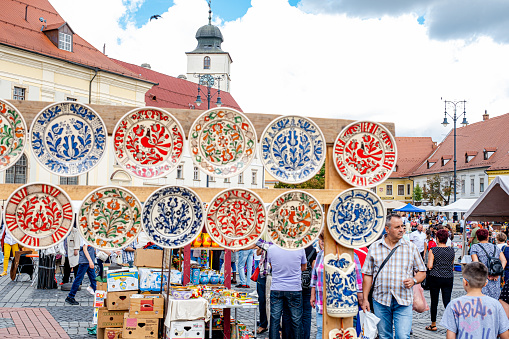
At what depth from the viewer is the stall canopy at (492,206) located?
9.99m

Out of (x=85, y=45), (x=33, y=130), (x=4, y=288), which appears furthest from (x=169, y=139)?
(x=85, y=45)

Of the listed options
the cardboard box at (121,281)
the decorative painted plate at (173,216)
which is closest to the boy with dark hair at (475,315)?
the decorative painted plate at (173,216)

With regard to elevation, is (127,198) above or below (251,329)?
above

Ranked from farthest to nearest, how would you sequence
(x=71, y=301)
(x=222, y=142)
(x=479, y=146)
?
(x=479, y=146) → (x=71, y=301) → (x=222, y=142)

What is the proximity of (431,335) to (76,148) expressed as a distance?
636 cm

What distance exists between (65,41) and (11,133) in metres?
33.0

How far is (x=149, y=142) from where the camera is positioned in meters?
4.31

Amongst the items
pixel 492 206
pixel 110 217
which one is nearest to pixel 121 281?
pixel 110 217

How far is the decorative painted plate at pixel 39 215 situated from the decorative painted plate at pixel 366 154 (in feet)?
7.69

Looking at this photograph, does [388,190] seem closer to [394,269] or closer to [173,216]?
[394,269]

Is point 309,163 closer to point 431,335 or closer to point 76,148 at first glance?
point 76,148

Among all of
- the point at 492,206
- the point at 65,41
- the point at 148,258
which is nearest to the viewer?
the point at 148,258

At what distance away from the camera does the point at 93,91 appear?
116 feet

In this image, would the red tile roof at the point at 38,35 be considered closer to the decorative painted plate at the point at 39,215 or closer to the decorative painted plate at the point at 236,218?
the decorative painted plate at the point at 39,215
